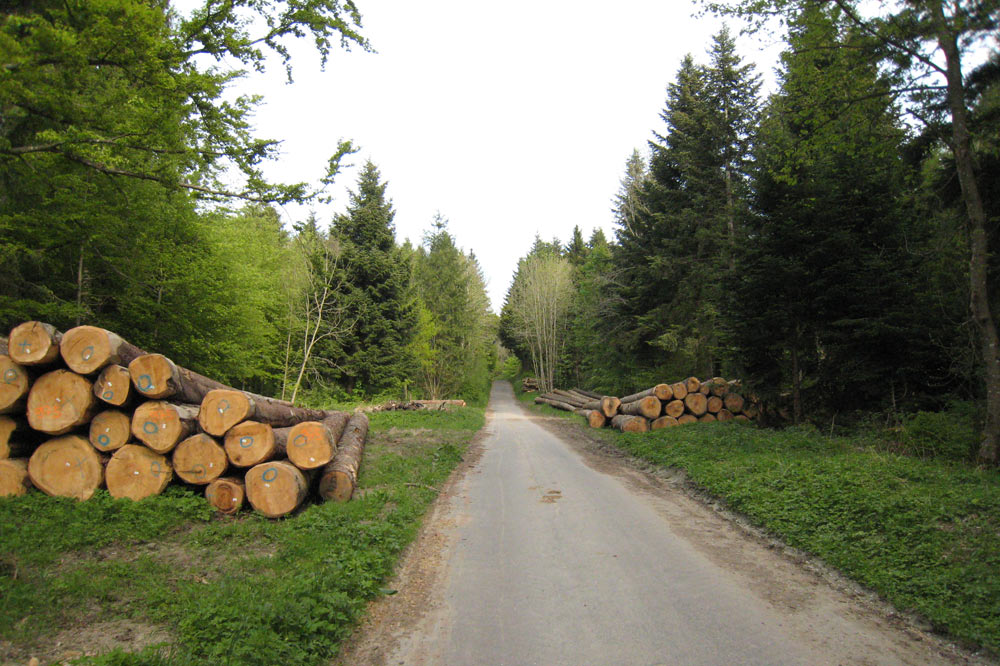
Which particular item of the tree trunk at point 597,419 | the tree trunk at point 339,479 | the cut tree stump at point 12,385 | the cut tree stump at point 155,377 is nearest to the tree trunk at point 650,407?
the tree trunk at point 597,419

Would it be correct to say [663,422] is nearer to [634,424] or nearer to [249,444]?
[634,424]

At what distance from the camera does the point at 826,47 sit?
9.12m

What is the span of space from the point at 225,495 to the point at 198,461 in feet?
1.79

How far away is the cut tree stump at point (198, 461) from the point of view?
6.50 meters

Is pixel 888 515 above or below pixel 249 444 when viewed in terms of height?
below

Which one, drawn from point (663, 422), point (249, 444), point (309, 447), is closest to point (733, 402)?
point (663, 422)

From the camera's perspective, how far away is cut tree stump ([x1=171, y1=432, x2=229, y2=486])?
6.50 metres

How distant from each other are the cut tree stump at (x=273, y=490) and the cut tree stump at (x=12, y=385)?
2690 millimetres

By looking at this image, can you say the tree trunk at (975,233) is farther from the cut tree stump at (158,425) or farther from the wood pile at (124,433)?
the cut tree stump at (158,425)

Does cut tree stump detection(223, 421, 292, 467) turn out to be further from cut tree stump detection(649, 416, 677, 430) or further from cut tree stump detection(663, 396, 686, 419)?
cut tree stump detection(663, 396, 686, 419)

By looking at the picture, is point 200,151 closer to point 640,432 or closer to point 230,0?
point 230,0

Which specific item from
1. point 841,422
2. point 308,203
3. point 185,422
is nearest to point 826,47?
point 841,422

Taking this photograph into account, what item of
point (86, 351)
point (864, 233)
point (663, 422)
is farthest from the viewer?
point (663, 422)

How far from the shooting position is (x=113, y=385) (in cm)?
625
